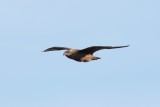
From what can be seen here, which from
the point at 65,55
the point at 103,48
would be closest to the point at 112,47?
the point at 103,48

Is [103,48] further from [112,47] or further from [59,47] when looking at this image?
[59,47]

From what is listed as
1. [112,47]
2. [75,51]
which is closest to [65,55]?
[75,51]

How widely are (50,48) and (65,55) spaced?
3.96 m

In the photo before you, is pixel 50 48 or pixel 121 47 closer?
pixel 121 47

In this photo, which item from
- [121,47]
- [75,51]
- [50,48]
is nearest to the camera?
[121,47]

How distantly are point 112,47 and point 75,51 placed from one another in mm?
3025

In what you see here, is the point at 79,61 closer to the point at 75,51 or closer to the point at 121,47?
the point at 75,51

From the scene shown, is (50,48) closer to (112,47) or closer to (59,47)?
(59,47)

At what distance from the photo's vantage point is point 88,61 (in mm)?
37156

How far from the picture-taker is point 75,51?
3678 cm

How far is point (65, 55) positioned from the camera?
3619 cm

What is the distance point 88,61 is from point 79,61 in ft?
2.55

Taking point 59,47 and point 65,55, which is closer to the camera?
point 65,55

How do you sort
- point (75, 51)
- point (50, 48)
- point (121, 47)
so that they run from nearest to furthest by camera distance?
point (121, 47) → point (75, 51) → point (50, 48)
